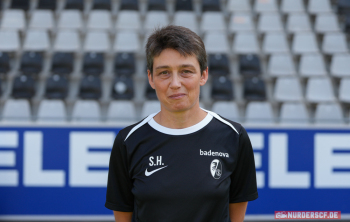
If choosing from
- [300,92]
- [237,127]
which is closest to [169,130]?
[237,127]

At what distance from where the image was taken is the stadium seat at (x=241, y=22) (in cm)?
743

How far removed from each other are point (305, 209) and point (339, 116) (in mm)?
2527

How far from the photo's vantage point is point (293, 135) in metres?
3.61

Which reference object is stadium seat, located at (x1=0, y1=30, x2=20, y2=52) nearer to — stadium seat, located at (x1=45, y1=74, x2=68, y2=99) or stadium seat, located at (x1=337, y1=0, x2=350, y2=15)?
stadium seat, located at (x1=45, y1=74, x2=68, y2=99)

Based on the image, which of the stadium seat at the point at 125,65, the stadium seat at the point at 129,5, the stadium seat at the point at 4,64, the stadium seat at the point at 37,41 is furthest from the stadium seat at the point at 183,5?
the stadium seat at the point at 4,64

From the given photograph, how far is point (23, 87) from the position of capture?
6117mm

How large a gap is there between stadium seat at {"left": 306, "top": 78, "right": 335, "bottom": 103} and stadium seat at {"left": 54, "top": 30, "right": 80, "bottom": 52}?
3.99 m

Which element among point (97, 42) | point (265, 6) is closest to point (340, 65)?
point (265, 6)

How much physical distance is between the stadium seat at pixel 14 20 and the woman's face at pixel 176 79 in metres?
6.76

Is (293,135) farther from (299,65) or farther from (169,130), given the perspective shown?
(299,65)

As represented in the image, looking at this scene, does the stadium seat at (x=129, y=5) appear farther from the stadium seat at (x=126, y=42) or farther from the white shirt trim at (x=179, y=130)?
the white shirt trim at (x=179, y=130)

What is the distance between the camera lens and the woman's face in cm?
121

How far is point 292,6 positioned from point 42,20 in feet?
16.0

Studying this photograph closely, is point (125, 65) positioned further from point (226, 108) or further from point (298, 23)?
point (298, 23)
